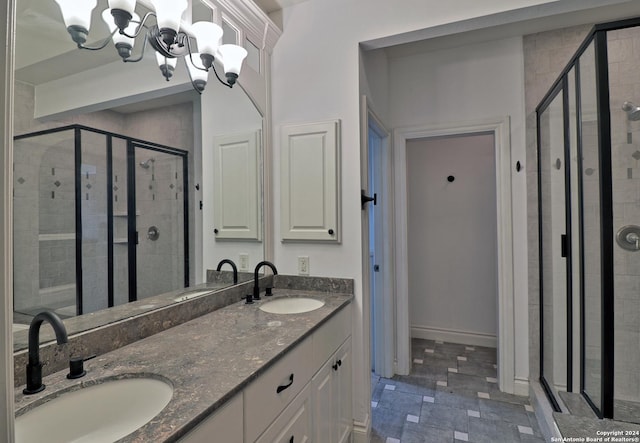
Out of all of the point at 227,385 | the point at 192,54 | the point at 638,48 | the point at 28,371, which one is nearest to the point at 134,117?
the point at 192,54

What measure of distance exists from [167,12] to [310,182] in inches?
42.7

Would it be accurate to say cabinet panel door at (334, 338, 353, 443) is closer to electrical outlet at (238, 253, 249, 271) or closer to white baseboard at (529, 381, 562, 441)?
electrical outlet at (238, 253, 249, 271)

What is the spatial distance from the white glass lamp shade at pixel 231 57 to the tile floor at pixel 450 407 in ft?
7.50

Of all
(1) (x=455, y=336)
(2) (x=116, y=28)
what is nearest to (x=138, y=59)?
(2) (x=116, y=28)

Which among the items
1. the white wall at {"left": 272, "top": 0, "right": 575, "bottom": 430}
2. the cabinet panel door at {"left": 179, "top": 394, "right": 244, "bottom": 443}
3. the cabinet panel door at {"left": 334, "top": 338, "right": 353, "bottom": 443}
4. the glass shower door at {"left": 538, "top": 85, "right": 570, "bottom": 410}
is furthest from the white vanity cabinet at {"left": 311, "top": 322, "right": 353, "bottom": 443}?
the glass shower door at {"left": 538, "top": 85, "right": 570, "bottom": 410}

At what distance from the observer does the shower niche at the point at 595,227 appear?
152 centimetres

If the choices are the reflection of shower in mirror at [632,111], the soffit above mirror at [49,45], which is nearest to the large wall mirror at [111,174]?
the soffit above mirror at [49,45]

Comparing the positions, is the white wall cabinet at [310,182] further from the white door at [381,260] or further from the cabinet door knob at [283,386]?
the cabinet door knob at [283,386]

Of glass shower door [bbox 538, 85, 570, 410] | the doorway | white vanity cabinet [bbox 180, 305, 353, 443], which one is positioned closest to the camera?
white vanity cabinet [bbox 180, 305, 353, 443]

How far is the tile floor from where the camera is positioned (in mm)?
2008

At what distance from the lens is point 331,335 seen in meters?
1.60

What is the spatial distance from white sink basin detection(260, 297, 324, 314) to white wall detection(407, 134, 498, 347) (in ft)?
5.32

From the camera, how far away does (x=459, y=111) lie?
265 cm

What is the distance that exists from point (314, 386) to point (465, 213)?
2.58 metres
